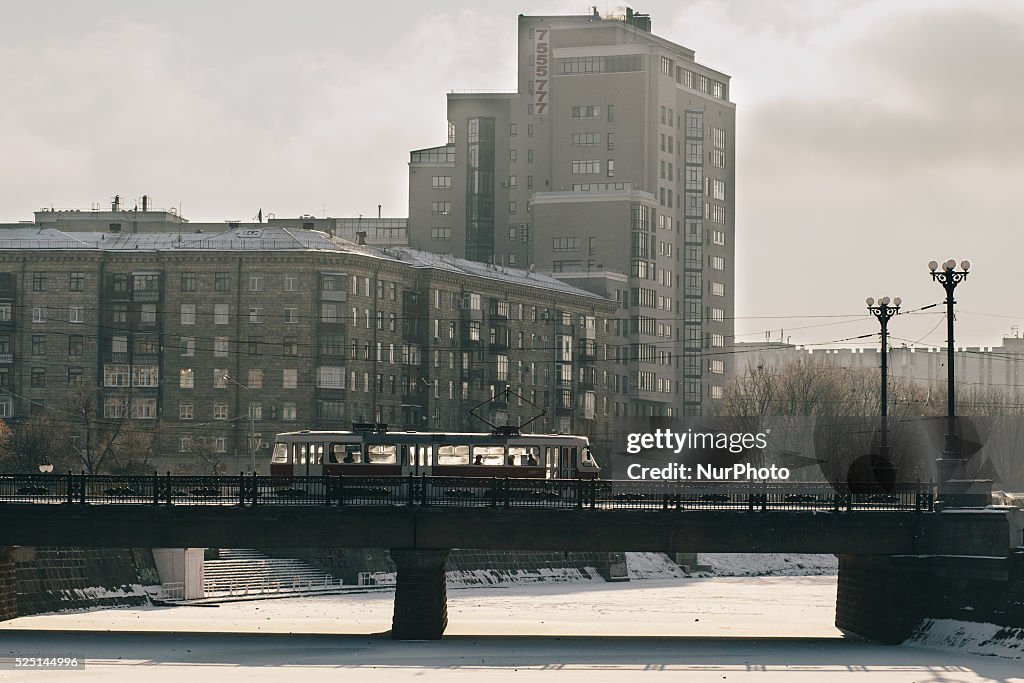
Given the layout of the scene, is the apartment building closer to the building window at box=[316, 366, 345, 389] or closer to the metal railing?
the building window at box=[316, 366, 345, 389]

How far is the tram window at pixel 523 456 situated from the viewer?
9638 cm

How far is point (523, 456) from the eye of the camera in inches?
3804

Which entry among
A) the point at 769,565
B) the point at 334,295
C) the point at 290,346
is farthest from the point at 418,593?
the point at 334,295

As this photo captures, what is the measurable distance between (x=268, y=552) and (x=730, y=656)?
165 feet

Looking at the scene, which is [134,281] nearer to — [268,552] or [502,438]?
[268,552]

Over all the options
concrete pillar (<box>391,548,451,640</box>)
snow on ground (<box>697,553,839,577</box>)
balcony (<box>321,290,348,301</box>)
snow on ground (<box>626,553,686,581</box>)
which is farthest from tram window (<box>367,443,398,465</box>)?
balcony (<box>321,290,348,301</box>)

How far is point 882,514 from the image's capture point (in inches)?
3093

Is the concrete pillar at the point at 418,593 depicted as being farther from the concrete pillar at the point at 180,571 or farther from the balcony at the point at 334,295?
the balcony at the point at 334,295

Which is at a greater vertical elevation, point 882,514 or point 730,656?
point 882,514

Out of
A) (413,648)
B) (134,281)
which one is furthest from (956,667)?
(134,281)

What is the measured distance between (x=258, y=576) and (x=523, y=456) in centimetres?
2428

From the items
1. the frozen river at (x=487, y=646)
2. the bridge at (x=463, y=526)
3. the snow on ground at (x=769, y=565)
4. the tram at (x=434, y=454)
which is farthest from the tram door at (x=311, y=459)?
the snow on ground at (x=769, y=565)

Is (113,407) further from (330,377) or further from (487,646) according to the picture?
(487,646)

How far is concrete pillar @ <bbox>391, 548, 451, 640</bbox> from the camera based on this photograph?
261ft
